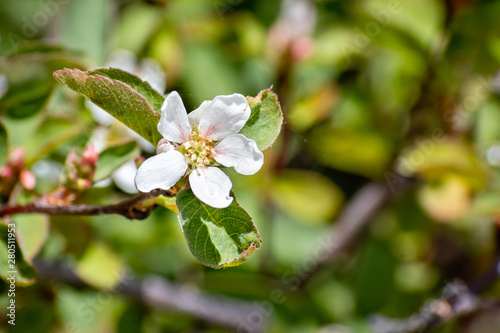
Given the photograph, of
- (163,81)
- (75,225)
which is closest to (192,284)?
(75,225)

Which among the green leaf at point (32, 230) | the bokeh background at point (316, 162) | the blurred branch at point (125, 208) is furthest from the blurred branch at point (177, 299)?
the blurred branch at point (125, 208)

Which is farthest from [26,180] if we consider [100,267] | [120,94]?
[120,94]

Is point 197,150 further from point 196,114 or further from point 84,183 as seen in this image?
point 84,183

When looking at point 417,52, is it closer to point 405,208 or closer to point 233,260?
point 405,208

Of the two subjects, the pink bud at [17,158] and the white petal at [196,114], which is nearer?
the white petal at [196,114]

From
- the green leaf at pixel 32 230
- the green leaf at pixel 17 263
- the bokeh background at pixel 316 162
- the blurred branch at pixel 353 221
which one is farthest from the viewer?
the blurred branch at pixel 353 221

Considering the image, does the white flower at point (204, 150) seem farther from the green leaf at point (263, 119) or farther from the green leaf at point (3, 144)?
the green leaf at point (3, 144)

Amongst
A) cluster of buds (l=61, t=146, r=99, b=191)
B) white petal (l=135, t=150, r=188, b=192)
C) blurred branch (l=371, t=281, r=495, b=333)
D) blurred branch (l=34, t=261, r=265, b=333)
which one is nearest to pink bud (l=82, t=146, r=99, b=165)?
cluster of buds (l=61, t=146, r=99, b=191)
